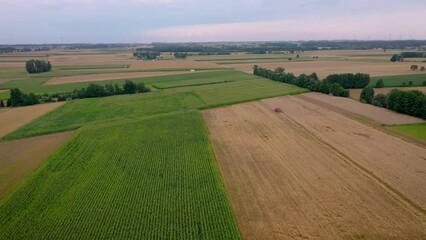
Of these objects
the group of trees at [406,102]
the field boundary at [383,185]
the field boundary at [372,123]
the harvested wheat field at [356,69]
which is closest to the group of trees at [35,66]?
the harvested wheat field at [356,69]

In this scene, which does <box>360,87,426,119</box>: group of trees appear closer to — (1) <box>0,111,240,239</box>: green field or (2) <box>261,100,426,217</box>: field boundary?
(2) <box>261,100,426,217</box>: field boundary

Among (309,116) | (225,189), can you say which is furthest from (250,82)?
(225,189)

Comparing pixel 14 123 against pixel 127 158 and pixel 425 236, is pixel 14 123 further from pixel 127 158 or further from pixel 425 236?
pixel 425 236

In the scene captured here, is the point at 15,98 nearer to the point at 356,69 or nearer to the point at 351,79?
the point at 351,79

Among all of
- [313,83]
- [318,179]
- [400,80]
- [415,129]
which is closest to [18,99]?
[318,179]

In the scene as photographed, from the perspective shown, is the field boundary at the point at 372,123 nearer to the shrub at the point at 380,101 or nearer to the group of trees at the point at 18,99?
the shrub at the point at 380,101
